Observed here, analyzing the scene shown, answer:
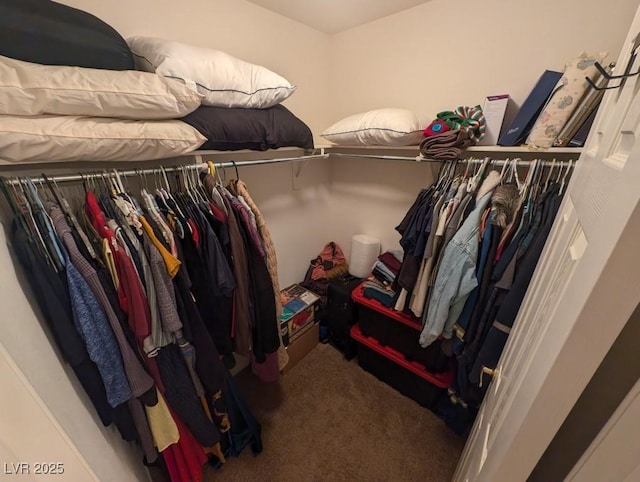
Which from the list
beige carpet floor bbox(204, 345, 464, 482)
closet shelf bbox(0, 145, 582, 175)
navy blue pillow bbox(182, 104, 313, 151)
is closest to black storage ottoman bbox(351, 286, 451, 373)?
beige carpet floor bbox(204, 345, 464, 482)

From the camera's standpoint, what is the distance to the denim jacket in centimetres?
109

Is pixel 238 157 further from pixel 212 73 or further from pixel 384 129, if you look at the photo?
pixel 384 129

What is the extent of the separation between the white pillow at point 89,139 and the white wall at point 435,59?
1355mm

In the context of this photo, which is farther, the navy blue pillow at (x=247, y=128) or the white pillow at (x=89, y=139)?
the navy blue pillow at (x=247, y=128)

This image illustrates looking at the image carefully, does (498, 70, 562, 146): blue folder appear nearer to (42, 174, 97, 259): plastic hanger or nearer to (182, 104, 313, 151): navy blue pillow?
(182, 104, 313, 151): navy blue pillow

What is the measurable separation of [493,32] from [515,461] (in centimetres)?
178

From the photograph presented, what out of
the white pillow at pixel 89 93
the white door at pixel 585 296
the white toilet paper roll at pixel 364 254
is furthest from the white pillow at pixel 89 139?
the white toilet paper roll at pixel 364 254

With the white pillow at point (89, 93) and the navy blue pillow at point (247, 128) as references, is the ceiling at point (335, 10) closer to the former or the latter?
the navy blue pillow at point (247, 128)

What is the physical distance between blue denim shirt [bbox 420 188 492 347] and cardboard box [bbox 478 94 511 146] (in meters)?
0.39

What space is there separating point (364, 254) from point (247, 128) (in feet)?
4.09

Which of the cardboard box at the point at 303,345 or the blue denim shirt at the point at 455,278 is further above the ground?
the blue denim shirt at the point at 455,278

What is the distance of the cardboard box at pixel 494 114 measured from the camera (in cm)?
124

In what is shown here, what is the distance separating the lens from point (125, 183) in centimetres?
101

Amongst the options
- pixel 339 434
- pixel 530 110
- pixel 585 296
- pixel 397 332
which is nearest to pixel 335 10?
pixel 530 110
